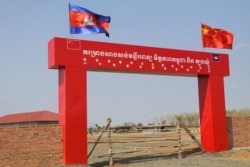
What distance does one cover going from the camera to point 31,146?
1345 centimetres

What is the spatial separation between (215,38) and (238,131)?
4.65 m

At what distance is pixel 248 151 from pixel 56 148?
914cm

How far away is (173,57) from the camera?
1703cm

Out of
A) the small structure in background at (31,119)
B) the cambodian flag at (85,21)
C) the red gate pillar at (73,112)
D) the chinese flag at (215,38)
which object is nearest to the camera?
the red gate pillar at (73,112)

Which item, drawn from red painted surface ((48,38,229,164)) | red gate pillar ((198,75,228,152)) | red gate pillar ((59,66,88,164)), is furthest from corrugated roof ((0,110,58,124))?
red gate pillar ((59,66,88,164))

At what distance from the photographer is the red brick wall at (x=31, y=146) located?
13.0 m

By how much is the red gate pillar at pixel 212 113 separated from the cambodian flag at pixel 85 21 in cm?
539

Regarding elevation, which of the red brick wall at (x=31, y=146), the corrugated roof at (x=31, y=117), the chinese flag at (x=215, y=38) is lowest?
the red brick wall at (x=31, y=146)

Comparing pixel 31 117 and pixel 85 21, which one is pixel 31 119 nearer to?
pixel 31 117

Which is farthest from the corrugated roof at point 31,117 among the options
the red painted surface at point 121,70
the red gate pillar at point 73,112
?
the red gate pillar at point 73,112

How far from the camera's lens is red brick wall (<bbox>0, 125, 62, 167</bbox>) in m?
13.0

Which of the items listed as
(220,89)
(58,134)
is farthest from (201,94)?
(58,134)

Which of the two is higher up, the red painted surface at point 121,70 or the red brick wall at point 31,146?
the red painted surface at point 121,70

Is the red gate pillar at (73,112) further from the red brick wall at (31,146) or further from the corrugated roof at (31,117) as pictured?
the corrugated roof at (31,117)
